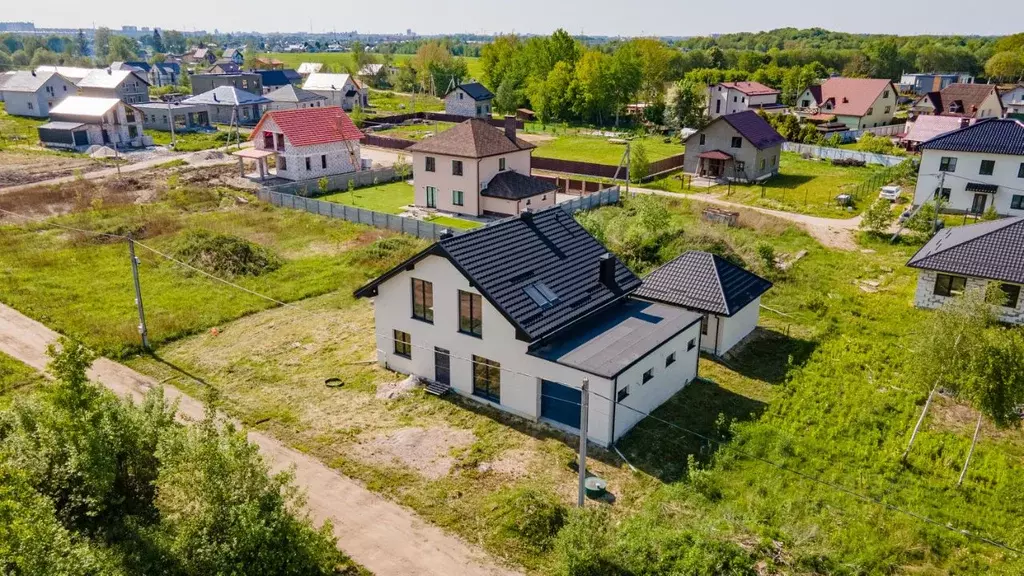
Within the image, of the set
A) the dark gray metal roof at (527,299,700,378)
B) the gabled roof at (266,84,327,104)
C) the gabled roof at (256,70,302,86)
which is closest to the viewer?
the dark gray metal roof at (527,299,700,378)

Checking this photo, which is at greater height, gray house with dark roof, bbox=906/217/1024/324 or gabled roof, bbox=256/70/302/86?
gabled roof, bbox=256/70/302/86

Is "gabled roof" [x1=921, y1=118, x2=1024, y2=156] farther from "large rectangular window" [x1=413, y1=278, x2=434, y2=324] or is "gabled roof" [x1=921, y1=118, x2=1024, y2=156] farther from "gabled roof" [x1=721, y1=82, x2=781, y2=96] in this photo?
"gabled roof" [x1=721, y1=82, x2=781, y2=96]

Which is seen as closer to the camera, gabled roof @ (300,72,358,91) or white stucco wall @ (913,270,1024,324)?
white stucco wall @ (913,270,1024,324)

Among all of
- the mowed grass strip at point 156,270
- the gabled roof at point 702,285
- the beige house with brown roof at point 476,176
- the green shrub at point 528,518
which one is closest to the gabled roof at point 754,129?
the beige house with brown roof at point 476,176

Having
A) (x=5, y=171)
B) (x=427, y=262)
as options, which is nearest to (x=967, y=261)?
(x=427, y=262)

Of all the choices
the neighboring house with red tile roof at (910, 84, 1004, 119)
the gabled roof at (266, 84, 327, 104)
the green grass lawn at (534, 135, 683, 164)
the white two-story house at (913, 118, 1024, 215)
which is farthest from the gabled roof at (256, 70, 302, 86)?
the white two-story house at (913, 118, 1024, 215)
